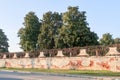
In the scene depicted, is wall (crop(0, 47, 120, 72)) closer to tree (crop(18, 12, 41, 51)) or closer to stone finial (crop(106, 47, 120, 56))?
stone finial (crop(106, 47, 120, 56))

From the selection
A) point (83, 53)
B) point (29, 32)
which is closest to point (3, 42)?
point (29, 32)

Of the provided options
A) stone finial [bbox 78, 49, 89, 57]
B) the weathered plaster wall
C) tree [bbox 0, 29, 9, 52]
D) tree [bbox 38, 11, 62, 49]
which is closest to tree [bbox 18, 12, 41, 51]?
tree [bbox 38, 11, 62, 49]

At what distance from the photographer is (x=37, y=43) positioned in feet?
234

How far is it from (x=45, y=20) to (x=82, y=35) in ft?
40.2

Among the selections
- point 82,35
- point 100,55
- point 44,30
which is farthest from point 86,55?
point 44,30

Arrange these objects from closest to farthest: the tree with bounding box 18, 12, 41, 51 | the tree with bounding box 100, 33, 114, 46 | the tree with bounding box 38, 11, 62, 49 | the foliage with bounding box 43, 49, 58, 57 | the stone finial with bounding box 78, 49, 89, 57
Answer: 1. the stone finial with bounding box 78, 49, 89, 57
2. the foliage with bounding box 43, 49, 58, 57
3. the tree with bounding box 38, 11, 62, 49
4. the tree with bounding box 18, 12, 41, 51
5. the tree with bounding box 100, 33, 114, 46

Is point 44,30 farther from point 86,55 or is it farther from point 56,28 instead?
point 86,55

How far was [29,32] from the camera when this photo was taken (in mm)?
72938

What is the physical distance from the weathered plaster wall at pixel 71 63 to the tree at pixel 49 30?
9.21m

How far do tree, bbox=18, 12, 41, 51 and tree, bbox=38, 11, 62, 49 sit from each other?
3463mm

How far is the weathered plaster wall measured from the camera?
128 ft

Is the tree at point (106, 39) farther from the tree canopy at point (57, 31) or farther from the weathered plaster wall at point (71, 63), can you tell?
the weathered plaster wall at point (71, 63)

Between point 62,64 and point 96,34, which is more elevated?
point 96,34

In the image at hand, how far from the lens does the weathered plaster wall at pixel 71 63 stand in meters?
39.1
